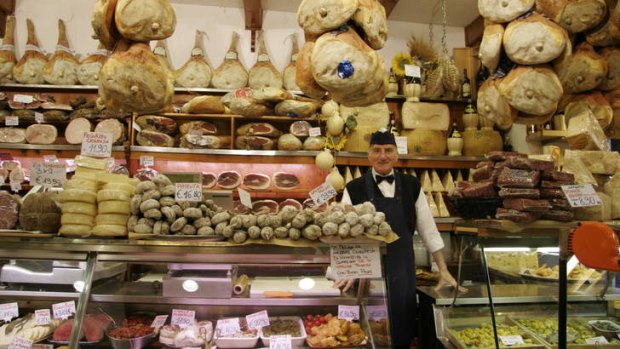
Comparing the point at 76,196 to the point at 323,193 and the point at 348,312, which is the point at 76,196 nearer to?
the point at 323,193

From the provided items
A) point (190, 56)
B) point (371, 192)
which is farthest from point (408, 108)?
point (190, 56)

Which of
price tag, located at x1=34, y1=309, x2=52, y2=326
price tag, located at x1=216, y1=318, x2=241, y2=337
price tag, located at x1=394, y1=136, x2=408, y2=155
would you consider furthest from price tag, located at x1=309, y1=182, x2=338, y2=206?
price tag, located at x1=394, y1=136, x2=408, y2=155

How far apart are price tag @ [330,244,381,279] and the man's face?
5.38ft

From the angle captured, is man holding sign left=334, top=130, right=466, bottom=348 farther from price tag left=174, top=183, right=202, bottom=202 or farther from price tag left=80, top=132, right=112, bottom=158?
price tag left=80, top=132, right=112, bottom=158

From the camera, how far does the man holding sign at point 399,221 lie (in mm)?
3594

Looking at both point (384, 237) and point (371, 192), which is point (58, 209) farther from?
point (371, 192)

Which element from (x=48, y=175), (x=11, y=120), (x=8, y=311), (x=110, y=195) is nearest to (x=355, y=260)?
(x=110, y=195)

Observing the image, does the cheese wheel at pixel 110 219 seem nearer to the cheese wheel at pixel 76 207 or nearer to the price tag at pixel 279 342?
the cheese wheel at pixel 76 207

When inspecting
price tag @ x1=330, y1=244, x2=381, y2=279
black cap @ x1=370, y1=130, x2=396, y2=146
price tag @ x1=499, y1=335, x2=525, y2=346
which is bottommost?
price tag @ x1=499, y1=335, x2=525, y2=346

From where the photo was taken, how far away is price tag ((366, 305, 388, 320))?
250 centimetres

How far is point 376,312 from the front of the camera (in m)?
2.58

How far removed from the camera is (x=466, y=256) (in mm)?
2932

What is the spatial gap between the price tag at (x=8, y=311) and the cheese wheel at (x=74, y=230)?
0.64 meters

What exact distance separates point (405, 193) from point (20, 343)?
9.94 feet
